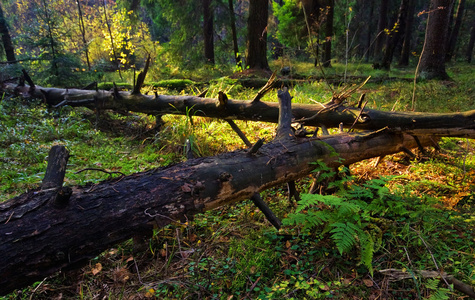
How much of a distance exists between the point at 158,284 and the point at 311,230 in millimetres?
1407

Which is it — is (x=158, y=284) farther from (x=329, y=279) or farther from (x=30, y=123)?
(x=30, y=123)

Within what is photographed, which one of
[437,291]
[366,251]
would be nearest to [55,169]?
[366,251]

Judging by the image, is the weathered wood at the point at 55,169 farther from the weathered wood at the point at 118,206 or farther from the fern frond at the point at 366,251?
the fern frond at the point at 366,251

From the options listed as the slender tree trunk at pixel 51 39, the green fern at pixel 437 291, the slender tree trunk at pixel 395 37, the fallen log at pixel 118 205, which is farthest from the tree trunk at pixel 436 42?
the slender tree trunk at pixel 51 39

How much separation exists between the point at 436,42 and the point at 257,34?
6.03 meters

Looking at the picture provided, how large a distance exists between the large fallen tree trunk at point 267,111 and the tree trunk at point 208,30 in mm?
8747

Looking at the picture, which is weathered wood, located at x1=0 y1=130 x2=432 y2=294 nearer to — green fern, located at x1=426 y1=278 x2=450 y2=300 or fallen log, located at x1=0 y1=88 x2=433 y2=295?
fallen log, located at x1=0 y1=88 x2=433 y2=295

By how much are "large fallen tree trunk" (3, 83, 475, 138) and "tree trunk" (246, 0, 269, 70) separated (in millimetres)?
5862

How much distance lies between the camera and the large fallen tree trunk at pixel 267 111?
3.65 meters

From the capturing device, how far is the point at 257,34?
33.3ft

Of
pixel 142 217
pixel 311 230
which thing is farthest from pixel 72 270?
pixel 311 230

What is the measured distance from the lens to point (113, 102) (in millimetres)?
5922

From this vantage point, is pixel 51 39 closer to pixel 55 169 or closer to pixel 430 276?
pixel 55 169

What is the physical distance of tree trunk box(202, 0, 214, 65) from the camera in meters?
13.1
